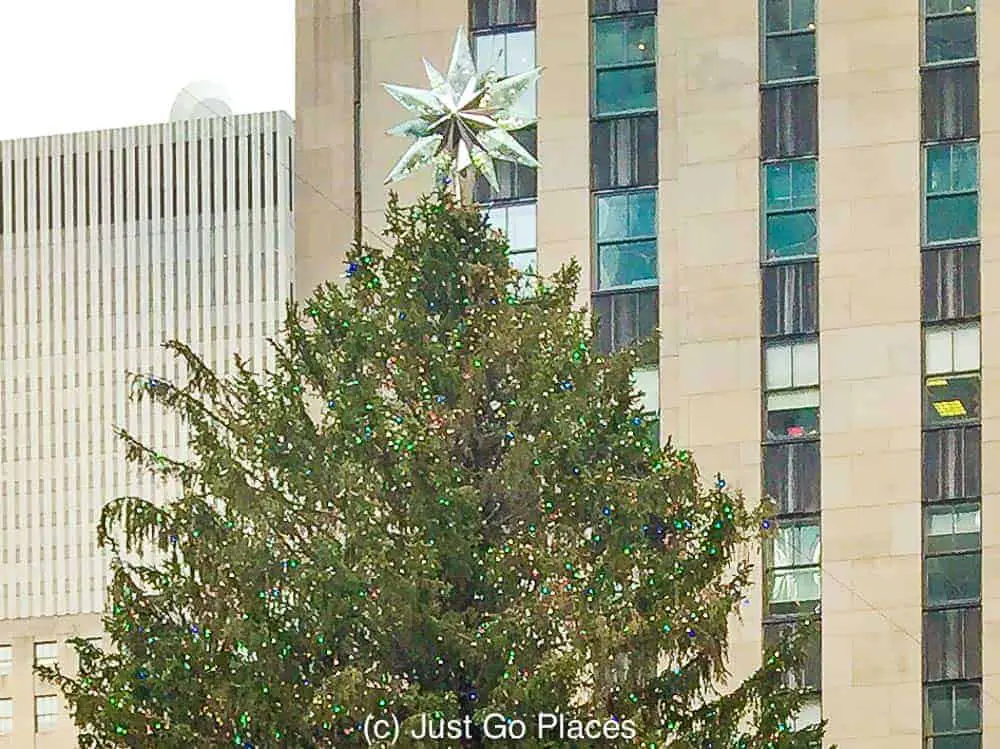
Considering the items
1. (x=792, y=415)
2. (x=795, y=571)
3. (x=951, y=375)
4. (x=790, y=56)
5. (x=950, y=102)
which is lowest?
(x=795, y=571)

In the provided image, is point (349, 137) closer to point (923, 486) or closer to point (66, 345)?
point (923, 486)

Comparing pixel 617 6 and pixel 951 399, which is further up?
pixel 617 6

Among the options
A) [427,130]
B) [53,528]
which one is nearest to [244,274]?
[53,528]

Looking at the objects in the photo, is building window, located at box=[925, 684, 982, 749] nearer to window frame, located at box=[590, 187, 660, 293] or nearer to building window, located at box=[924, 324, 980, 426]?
building window, located at box=[924, 324, 980, 426]

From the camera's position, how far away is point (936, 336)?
51.2 meters

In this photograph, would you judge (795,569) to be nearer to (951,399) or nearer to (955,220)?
(951,399)

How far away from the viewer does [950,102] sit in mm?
51906

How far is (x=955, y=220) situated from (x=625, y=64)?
7380 millimetres

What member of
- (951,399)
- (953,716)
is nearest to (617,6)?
(951,399)

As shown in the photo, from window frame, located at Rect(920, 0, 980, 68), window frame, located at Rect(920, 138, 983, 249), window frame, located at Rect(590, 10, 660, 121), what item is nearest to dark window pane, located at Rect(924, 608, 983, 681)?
window frame, located at Rect(920, 138, 983, 249)

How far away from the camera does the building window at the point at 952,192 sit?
51500 mm

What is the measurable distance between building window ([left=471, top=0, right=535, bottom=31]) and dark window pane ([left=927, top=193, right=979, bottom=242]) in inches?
365

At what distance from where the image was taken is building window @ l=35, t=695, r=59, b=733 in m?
88.4

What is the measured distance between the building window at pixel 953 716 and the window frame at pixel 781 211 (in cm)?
826
